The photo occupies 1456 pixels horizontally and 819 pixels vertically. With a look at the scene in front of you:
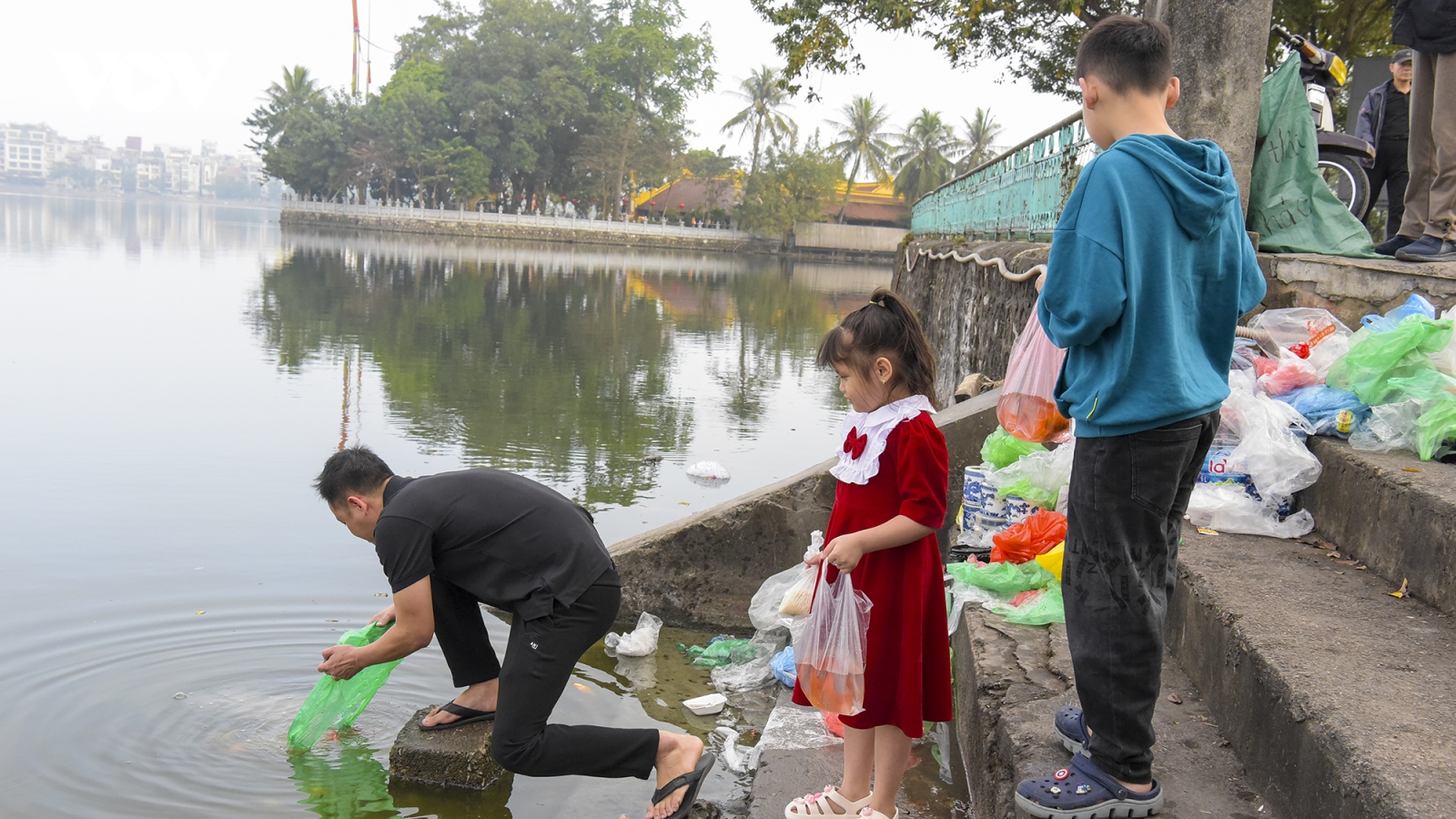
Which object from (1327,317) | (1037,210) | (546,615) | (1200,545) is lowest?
(546,615)

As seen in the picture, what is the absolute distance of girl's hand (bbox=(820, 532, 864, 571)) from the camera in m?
2.35

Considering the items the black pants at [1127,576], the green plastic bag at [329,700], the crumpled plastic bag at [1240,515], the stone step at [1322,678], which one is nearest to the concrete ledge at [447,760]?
the green plastic bag at [329,700]

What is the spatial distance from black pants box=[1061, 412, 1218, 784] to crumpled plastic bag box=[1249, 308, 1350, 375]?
2.23 m

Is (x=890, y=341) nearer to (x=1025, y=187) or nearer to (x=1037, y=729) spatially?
(x=1037, y=729)

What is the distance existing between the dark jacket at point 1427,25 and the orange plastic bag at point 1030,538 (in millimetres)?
2879

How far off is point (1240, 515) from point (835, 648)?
172 cm

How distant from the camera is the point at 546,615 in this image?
288 centimetres

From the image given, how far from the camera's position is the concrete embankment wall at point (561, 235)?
55281 mm

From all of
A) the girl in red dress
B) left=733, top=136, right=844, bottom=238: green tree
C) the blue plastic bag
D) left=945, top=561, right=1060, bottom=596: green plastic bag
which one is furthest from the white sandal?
left=733, top=136, right=844, bottom=238: green tree

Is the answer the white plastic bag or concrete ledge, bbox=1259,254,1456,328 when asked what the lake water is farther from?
concrete ledge, bbox=1259,254,1456,328

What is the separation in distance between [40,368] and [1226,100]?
1013 centimetres

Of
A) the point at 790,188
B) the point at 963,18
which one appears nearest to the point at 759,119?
the point at 790,188

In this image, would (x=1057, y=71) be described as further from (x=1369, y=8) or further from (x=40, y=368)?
(x=40, y=368)

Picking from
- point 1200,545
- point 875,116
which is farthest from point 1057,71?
point 875,116
